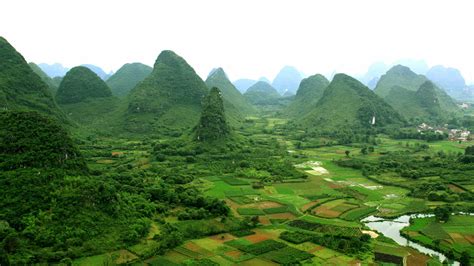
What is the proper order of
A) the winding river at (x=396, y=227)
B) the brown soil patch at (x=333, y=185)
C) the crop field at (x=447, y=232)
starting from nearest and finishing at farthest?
the winding river at (x=396, y=227) < the crop field at (x=447, y=232) < the brown soil patch at (x=333, y=185)

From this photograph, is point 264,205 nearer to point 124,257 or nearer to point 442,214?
point 442,214

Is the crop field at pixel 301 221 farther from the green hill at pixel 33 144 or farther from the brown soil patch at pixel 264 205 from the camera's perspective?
the green hill at pixel 33 144

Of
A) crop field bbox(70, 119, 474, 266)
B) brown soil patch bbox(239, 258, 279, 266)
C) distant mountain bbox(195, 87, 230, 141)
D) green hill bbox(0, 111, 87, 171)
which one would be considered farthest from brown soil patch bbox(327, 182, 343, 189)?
green hill bbox(0, 111, 87, 171)

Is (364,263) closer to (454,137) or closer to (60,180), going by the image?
(60,180)

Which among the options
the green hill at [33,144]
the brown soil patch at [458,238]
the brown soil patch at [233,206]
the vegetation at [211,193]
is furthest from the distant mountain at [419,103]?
the green hill at [33,144]

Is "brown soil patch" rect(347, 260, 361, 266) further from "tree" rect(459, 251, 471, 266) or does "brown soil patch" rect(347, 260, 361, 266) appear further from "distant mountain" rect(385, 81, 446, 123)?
"distant mountain" rect(385, 81, 446, 123)

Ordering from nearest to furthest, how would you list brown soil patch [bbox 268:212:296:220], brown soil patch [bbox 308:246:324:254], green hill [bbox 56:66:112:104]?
brown soil patch [bbox 308:246:324:254] < brown soil patch [bbox 268:212:296:220] < green hill [bbox 56:66:112:104]
